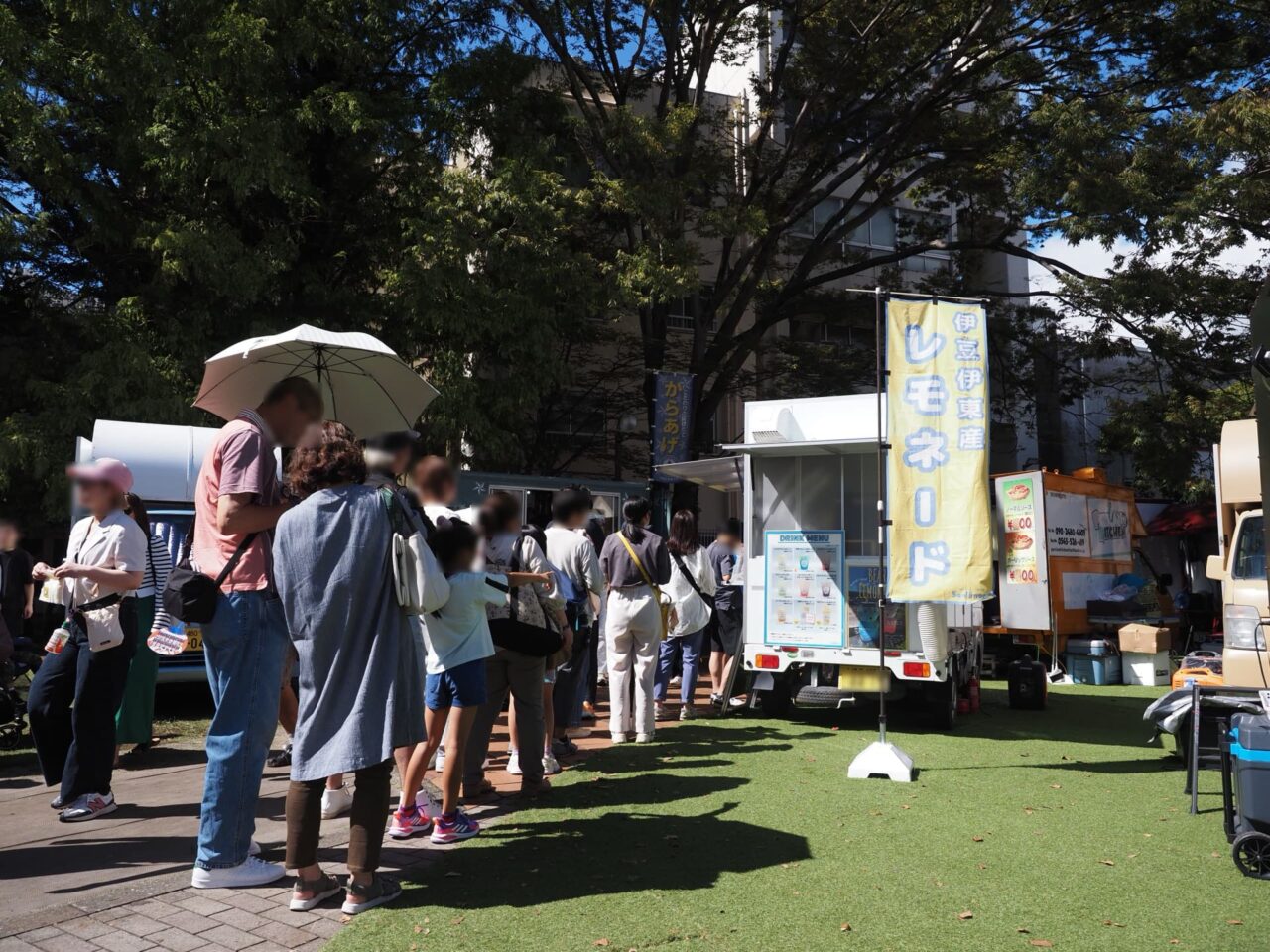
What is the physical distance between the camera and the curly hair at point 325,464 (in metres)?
4.09

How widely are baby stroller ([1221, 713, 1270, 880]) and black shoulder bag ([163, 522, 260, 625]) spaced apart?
4.51m

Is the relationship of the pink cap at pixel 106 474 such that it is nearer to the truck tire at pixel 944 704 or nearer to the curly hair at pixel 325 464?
the curly hair at pixel 325 464

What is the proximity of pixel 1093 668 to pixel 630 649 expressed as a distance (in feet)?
28.9

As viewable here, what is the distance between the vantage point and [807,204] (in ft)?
65.1

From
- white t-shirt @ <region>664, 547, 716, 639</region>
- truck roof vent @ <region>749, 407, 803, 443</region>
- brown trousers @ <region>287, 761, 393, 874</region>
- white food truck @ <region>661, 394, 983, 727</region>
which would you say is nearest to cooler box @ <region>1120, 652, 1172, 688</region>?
white food truck @ <region>661, 394, 983, 727</region>

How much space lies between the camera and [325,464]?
4086 mm

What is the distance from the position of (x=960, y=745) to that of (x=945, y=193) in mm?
16197

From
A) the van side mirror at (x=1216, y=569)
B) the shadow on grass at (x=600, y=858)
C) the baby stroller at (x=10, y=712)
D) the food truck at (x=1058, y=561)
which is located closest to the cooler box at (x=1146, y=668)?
the food truck at (x=1058, y=561)

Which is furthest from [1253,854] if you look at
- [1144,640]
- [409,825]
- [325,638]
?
[1144,640]

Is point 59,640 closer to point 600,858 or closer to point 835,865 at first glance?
point 600,858

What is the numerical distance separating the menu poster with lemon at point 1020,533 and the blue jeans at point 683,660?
567 centimetres

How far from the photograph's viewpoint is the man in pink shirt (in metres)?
4.16

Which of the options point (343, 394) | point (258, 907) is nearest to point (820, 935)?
point (258, 907)

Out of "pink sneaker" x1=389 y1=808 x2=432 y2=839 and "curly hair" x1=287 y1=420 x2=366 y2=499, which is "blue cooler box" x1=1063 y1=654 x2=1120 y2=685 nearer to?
"pink sneaker" x1=389 y1=808 x2=432 y2=839
